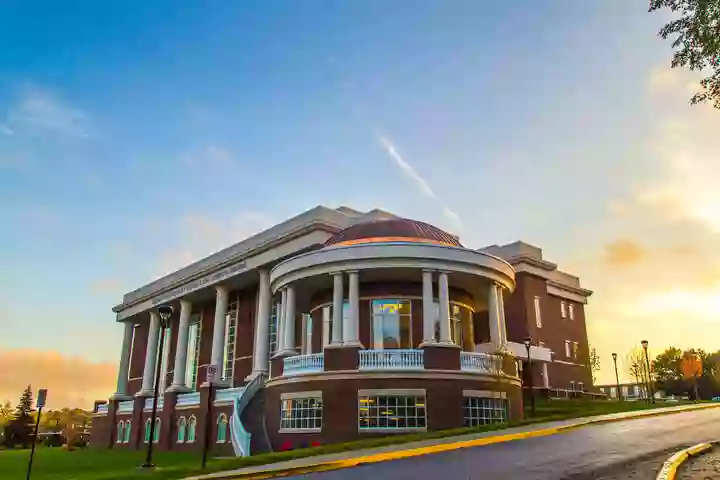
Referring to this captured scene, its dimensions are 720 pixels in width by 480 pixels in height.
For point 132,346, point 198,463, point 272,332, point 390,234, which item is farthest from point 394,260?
point 132,346

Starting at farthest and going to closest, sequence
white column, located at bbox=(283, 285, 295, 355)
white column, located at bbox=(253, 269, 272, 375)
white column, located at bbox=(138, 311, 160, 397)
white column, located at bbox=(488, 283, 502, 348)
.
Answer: white column, located at bbox=(138, 311, 160, 397) < white column, located at bbox=(253, 269, 272, 375) < white column, located at bbox=(283, 285, 295, 355) < white column, located at bbox=(488, 283, 502, 348)

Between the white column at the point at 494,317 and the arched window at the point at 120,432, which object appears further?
the arched window at the point at 120,432

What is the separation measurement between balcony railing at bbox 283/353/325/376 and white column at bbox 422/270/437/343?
469 cm

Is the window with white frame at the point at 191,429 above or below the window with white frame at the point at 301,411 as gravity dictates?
below

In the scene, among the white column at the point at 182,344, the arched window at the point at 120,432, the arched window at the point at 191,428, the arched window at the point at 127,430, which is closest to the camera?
the arched window at the point at 191,428

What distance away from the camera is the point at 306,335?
34.3m

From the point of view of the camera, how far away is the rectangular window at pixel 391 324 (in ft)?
96.7

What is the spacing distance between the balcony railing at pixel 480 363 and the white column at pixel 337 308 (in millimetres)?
5572

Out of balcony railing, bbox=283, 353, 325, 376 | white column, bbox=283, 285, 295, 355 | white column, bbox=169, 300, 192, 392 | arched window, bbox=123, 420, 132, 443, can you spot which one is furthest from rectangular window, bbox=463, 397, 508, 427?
arched window, bbox=123, 420, 132, 443

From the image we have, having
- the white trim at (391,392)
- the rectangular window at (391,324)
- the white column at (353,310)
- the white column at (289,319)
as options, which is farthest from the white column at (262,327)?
the white trim at (391,392)

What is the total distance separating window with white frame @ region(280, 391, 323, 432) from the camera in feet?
86.6

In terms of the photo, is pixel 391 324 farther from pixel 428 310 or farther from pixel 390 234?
pixel 390 234

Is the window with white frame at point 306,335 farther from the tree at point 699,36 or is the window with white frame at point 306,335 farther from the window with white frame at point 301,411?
the tree at point 699,36

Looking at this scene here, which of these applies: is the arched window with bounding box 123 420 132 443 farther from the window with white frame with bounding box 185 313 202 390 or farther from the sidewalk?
the sidewalk
